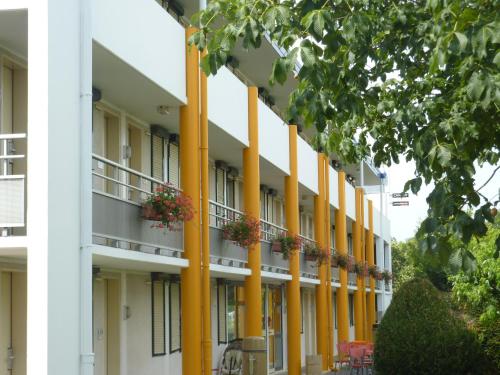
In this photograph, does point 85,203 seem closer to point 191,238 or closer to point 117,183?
point 117,183

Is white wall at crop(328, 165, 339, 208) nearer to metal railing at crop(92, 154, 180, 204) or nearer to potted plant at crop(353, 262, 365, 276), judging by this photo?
potted plant at crop(353, 262, 365, 276)

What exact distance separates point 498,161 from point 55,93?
576 centimetres

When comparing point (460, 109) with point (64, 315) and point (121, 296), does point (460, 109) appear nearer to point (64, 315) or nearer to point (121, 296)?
point (64, 315)

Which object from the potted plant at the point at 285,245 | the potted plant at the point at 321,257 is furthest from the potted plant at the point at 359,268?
the potted plant at the point at 285,245

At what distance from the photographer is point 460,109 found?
1172cm

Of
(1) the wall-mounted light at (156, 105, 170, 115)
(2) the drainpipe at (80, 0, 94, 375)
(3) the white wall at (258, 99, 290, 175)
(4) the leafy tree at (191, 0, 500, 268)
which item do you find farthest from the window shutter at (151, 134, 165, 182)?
(4) the leafy tree at (191, 0, 500, 268)

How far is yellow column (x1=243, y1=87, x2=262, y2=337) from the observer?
23000 millimetres

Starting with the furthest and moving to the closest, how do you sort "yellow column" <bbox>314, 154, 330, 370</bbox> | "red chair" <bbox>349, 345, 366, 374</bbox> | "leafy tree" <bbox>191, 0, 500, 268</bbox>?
"yellow column" <bbox>314, 154, 330, 370</bbox> < "red chair" <bbox>349, 345, 366, 374</bbox> < "leafy tree" <bbox>191, 0, 500, 268</bbox>

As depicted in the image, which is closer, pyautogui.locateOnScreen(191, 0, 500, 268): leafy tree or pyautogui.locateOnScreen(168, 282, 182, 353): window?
pyautogui.locateOnScreen(191, 0, 500, 268): leafy tree

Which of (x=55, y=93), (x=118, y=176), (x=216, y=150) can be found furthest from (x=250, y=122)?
(x=55, y=93)

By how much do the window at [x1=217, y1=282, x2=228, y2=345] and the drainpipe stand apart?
13.0 metres

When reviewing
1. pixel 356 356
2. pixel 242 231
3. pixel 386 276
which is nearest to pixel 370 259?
pixel 386 276

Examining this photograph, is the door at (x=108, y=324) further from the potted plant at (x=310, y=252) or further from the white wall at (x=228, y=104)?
the potted plant at (x=310, y=252)

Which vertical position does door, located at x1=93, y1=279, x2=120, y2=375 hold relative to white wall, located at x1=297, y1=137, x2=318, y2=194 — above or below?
below
